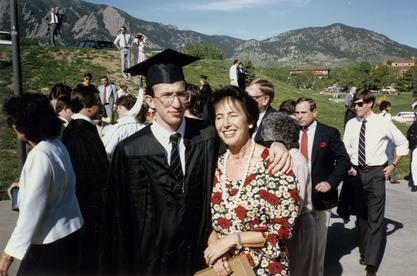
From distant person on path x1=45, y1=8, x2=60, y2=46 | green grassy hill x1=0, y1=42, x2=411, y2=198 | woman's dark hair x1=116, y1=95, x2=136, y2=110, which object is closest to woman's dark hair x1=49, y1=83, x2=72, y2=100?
woman's dark hair x1=116, y1=95, x2=136, y2=110

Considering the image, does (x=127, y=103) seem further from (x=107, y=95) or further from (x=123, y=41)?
(x=123, y=41)

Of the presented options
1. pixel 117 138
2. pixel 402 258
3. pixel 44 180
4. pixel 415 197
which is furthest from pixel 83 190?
pixel 415 197

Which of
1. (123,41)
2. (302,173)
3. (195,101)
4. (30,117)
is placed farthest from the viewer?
(123,41)

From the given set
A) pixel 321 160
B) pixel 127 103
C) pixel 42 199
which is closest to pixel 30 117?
pixel 42 199

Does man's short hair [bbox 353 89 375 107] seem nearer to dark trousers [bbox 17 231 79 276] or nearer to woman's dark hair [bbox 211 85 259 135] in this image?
woman's dark hair [bbox 211 85 259 135]

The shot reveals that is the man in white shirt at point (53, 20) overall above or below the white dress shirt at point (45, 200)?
above

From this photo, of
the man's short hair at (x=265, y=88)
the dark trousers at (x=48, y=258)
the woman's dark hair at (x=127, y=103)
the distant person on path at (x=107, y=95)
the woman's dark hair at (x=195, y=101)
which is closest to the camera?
the dark trousers at (x=48, y=258)

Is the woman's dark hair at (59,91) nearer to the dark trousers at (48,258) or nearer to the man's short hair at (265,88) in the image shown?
the man's short hair at (265,88)

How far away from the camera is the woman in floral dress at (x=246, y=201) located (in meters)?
2.33

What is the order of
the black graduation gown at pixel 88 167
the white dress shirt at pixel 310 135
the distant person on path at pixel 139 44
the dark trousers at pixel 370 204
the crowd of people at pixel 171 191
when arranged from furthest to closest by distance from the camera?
the distant person on path at pixel 139 44 < the dark trousers at pixel 370 204 < the white dress shirt at pixel 310 135 < the black graduation gown at pixel 88 167 < the crowd of people at pixel 171 191

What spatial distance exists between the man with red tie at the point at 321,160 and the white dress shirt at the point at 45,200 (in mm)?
2574

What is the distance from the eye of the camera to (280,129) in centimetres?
316

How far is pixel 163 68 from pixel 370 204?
3.75 meters

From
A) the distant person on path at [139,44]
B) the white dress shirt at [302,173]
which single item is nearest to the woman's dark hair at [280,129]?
the white dress shirt at [302,173]
